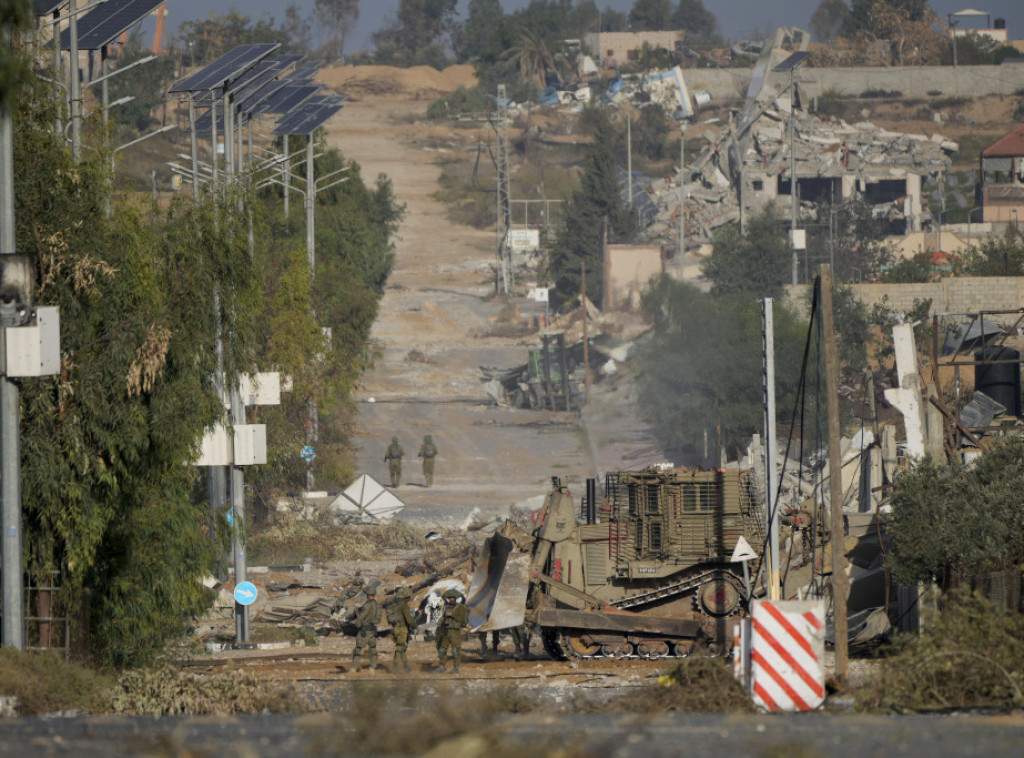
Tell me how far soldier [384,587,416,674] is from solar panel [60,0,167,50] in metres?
11.3

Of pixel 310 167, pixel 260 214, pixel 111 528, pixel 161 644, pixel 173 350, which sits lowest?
pixel 161 644

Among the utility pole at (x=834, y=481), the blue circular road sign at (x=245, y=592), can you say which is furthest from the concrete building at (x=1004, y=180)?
the blue circular road sign at (x=245, y=592)

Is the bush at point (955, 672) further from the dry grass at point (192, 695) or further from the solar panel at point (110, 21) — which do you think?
the solar panel at point (110, 21)

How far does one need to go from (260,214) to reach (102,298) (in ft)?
22.4

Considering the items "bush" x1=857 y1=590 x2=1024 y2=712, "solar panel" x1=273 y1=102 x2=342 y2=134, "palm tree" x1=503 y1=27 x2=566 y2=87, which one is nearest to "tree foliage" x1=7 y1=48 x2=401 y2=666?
"bush" x1=857 y1=590 x2=1024 y2=712

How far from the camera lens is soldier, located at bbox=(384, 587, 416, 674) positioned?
69.4 ft

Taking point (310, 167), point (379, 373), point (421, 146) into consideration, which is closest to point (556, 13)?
point (421, 146)

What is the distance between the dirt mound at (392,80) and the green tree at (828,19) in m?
54.7

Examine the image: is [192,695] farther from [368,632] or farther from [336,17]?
[336,17]

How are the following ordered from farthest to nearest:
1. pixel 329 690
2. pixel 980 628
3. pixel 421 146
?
pixel 421 146 < pixel 329 690 < pixel 980 628

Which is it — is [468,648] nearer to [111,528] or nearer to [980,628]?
[111,528]

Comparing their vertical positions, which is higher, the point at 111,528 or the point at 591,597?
the point at 111,528

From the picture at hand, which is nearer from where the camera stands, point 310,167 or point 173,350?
point 173,350

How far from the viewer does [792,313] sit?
58.8m
